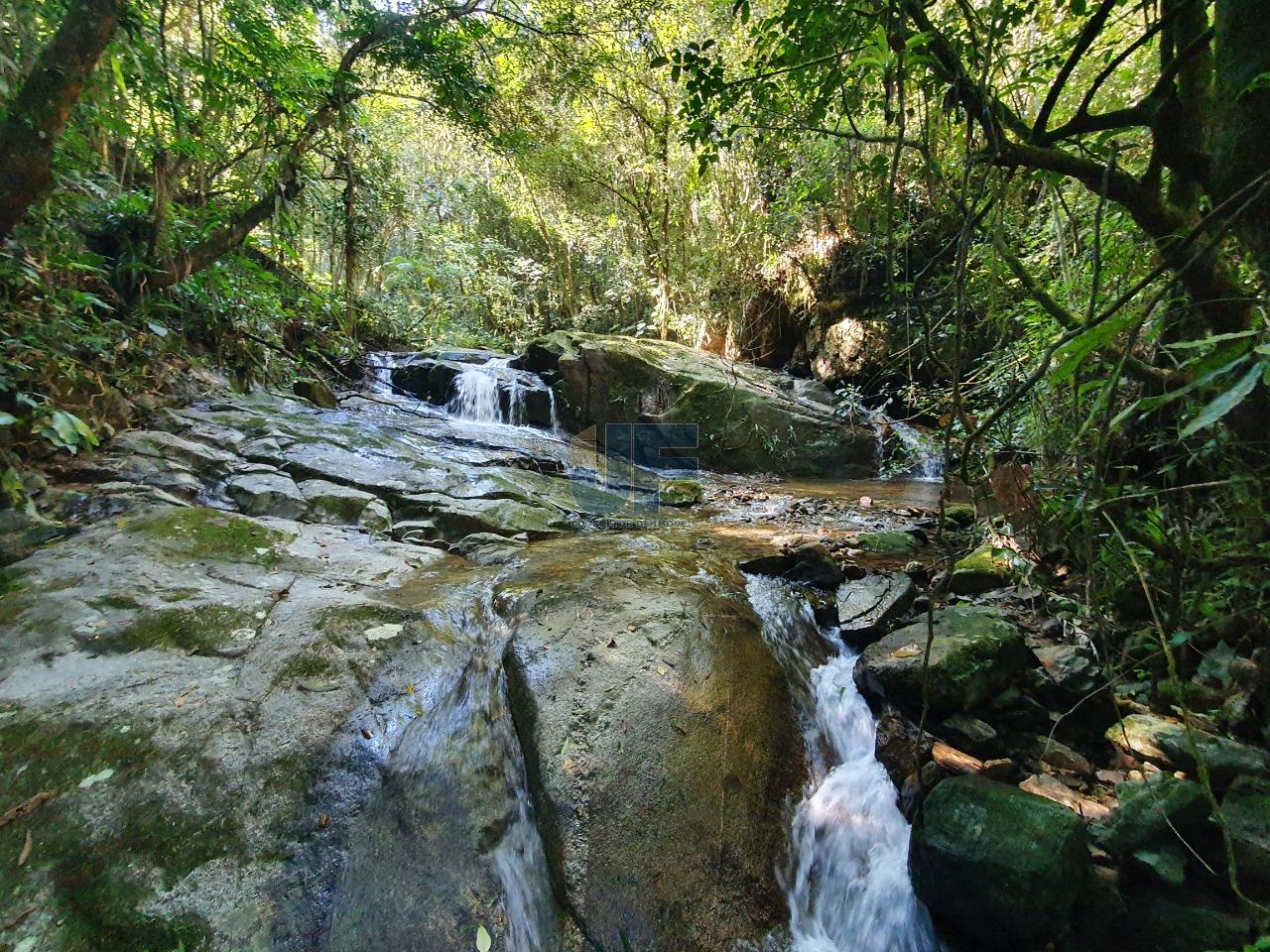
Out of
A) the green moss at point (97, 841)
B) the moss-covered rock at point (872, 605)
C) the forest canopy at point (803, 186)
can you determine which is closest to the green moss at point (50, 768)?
the green moss at point (97, 841)

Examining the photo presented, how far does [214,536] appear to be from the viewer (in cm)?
363

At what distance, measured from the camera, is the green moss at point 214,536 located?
3.44 m

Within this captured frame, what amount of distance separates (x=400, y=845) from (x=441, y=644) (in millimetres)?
1028

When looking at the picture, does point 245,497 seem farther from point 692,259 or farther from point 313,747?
point 692,259

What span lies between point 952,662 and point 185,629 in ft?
12.4

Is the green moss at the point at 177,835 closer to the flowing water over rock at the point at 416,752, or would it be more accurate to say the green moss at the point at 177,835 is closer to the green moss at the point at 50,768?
the flowing water over rock at the point at 416,752

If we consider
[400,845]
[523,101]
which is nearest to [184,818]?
[400,845]

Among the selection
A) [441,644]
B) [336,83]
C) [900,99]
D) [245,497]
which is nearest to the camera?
[900,99]

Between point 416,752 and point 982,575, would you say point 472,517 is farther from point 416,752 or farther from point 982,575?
point 982,575

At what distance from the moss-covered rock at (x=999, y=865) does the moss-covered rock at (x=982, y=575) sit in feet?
6.67

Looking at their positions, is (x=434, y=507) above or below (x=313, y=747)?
above

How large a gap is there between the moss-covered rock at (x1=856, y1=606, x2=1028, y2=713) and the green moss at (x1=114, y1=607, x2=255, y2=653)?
3.33 metres

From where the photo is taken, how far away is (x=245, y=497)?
452cm

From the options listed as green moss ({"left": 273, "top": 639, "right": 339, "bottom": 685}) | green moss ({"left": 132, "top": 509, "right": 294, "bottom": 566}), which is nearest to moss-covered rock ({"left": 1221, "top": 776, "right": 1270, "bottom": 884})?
green moss ({"left": 273, "top": 639, "right": 339, "bottom": 685})
